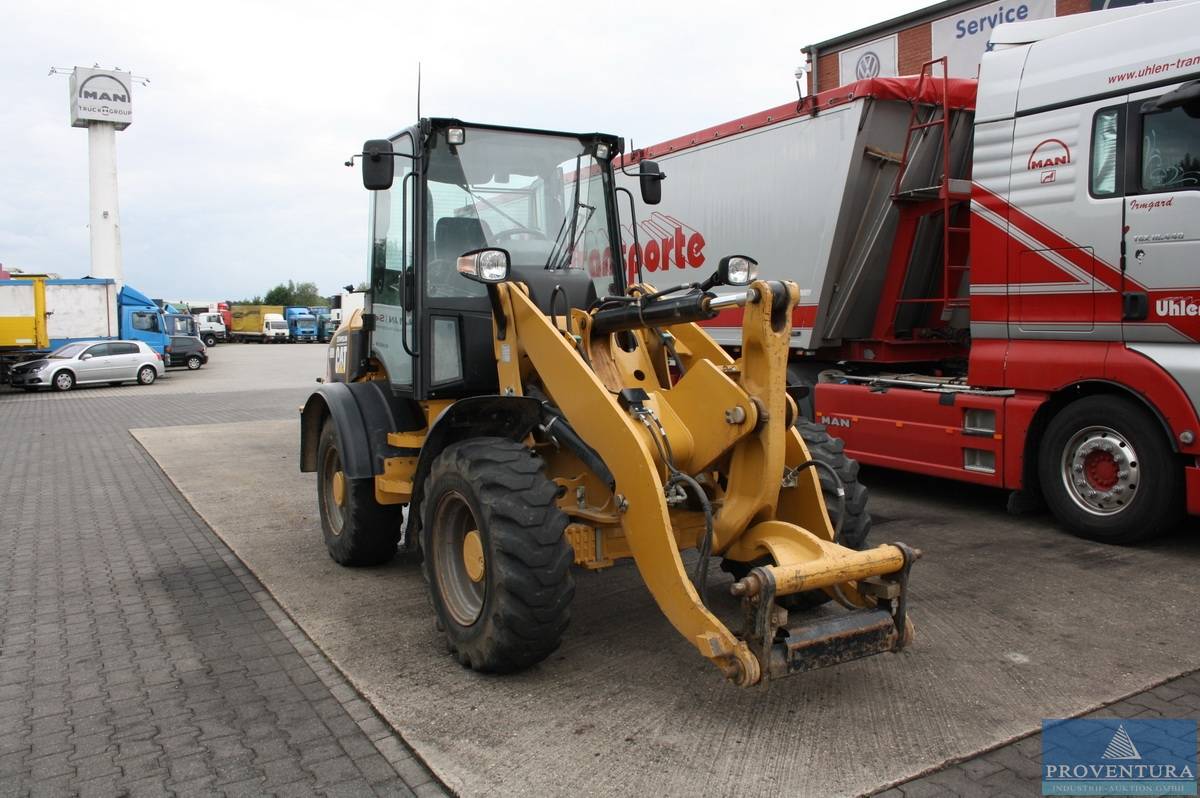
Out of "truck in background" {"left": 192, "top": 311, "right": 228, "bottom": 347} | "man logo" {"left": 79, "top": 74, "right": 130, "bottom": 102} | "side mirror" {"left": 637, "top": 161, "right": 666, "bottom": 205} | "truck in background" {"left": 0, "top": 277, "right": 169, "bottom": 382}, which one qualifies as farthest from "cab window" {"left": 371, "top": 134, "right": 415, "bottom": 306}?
A: "truck in background" {"left": 192, "top": 311, "right": 228, "bottom": 347}

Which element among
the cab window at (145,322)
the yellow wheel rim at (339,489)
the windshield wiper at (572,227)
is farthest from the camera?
the cab window at (145,322)

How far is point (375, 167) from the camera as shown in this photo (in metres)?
5.10

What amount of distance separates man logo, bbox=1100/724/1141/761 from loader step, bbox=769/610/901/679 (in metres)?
0.84

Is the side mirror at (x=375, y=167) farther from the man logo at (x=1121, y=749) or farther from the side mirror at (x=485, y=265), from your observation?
the man logo at (x=1121, y=749)

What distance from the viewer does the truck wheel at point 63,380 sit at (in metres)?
26.4

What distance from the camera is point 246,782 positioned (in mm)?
3561

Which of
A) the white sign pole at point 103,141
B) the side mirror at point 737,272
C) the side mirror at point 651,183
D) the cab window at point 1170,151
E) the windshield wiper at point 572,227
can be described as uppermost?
the white sign pole at point 103,141

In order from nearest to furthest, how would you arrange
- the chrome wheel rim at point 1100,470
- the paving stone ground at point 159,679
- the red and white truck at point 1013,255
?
1. the paving stone ground at point 159,679
2. the red and white truck at point 1013,255
3. the chrome wheel rim at point 1100,470

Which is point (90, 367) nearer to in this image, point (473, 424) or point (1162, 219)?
point (473, 424)

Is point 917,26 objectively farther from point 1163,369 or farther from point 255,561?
point 255,561

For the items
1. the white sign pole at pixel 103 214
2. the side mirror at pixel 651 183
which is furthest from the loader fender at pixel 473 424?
the white sign pole at pixel 103 214

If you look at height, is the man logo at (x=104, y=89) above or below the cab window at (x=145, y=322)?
above

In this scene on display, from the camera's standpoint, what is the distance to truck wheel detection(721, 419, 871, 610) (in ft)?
15.4

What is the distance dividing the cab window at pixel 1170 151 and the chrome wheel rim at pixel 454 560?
5.09 m
